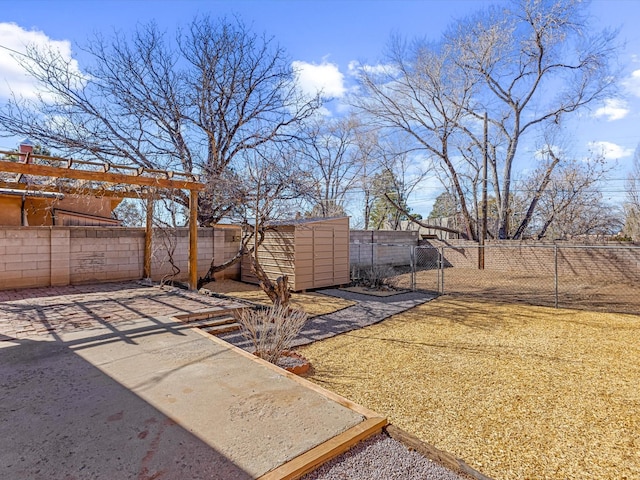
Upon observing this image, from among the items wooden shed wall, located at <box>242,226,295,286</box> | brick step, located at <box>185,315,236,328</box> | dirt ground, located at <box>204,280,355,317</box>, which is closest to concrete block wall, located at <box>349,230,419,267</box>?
wooden shed wall, located at <box>242,226,295,286</box>

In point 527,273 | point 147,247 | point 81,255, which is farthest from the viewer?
point 527,273

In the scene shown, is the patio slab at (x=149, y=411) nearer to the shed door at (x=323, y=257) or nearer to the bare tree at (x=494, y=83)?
the shed door at (x=323, y=257)

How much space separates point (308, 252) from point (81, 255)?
537cm

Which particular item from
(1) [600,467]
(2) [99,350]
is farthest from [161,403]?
(1) [600,467]

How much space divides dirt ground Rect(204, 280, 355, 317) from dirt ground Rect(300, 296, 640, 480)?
1480mm

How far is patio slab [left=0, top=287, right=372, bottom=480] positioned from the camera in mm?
1773

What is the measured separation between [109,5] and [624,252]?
1587 cm

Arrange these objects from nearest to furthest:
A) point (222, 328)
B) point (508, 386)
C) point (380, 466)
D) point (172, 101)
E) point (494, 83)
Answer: point (380, 466) < point (508, 386) < point (222, 328) < point (172, 101) < point (494, 83)

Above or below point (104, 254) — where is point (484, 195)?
above

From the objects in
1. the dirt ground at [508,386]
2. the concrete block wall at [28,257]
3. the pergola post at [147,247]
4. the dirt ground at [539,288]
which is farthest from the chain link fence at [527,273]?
the concrete block wall at [28,257]

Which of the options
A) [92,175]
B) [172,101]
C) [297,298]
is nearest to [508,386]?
[297,298]

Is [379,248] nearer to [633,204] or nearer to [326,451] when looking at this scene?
[326,451]

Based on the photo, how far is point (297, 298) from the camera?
7.98 meters

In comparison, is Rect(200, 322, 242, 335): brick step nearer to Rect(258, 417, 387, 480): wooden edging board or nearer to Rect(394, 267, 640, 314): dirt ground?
Rect(258, 417, 387, 480): wooden edging board
